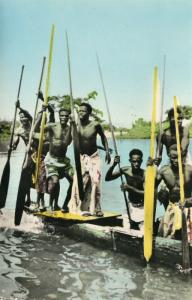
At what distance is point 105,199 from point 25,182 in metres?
6.56

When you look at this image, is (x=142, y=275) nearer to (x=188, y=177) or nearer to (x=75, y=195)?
(x=188, y=177)

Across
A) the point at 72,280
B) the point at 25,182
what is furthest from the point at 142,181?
the point at 25,182

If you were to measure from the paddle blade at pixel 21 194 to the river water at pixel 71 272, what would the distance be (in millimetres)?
244

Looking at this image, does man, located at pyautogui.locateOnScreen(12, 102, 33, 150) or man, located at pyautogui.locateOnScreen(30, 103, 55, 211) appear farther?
man, located at pyautogui.locateOnScreen(12, 102, 33, 150)

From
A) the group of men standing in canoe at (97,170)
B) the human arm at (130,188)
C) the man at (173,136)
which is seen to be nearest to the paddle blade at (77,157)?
the group of men standing in canoe at (97,170)

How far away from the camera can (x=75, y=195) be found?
240 inches

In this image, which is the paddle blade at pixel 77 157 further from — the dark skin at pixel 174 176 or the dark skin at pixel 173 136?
the dark skin at pixel 174 176

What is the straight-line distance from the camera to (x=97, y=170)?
5938 mm

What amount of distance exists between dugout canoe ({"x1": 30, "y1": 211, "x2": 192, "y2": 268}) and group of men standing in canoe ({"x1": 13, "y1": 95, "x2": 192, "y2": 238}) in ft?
0.57

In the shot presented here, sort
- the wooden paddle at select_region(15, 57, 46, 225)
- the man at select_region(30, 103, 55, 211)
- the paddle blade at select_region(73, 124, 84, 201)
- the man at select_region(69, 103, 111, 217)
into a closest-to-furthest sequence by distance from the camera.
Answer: the paddle blade at select_region(73, 124, 84, 201)
the man at select_region(69, 103, 111, 217)
the wooden paddle at select_region(15, 57, 46, 225)
the man at select_region(30, 103, 55, 211)

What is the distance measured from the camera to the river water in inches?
170

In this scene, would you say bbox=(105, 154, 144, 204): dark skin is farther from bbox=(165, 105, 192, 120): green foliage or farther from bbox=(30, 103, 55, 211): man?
bbox=(30, 103, 55, 211): man

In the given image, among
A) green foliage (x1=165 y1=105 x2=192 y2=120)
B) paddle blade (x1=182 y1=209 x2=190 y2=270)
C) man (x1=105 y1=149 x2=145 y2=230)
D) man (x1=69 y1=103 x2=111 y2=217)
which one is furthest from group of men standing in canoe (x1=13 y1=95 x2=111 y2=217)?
paddle blade (x1=182 y1=209 x2=190 y2=270)

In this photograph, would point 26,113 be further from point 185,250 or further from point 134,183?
point 185,250
